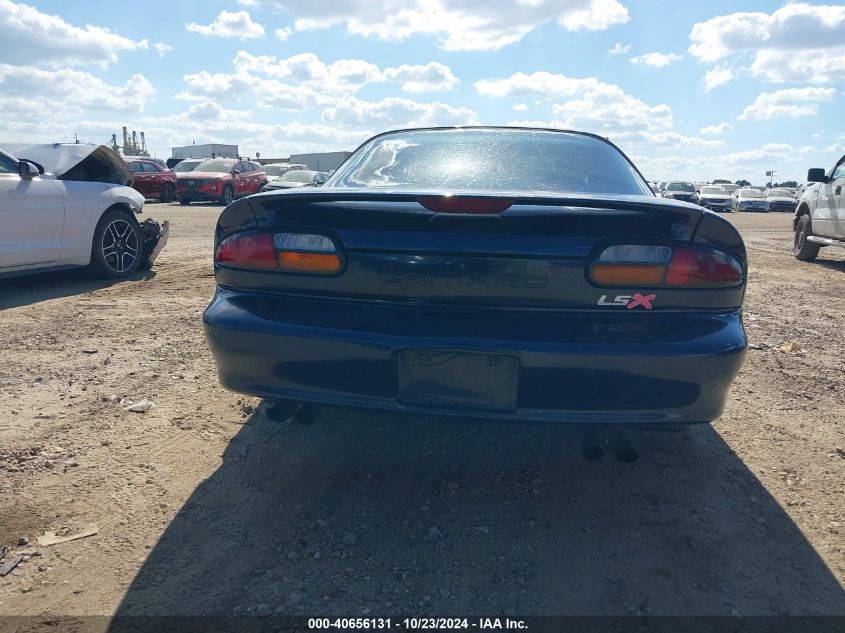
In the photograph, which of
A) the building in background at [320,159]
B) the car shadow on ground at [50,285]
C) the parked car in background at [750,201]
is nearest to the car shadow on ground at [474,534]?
the car shadow on ground at [50,285]

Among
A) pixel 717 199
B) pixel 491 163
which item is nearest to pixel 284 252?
pixel 491 163

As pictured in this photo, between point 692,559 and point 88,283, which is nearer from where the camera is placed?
point 692,559

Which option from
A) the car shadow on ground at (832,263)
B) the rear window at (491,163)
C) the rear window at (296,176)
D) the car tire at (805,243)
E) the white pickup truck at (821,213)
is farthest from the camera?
the rear window at (296,176)

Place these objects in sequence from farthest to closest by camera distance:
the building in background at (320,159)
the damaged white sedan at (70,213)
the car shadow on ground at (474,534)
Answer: the building in background at (320,159) < the damaged white sedan at (70,213) < the car shadow on ground at (474,534)

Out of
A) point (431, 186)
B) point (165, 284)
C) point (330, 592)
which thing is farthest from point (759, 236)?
point (330, 592)

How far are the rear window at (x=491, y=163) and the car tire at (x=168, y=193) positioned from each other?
20.0m

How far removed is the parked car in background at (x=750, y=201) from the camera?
115ft

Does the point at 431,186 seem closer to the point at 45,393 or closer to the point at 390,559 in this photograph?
the point at 390,559

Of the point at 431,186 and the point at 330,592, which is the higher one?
the point at 431,186

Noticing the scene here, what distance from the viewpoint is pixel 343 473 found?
104 inches

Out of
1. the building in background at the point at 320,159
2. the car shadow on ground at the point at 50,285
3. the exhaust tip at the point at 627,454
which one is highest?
the building in background at the point at 320,159

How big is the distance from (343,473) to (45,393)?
195 centimetres

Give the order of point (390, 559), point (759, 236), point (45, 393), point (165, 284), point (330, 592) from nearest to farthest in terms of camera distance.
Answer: point (330, 592)
point (390, 559)
point (45, 393)
point (165, 284)
point (759, 236)

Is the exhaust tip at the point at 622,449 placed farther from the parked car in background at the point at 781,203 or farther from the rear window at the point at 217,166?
the parked car in background at the point at 781,203
